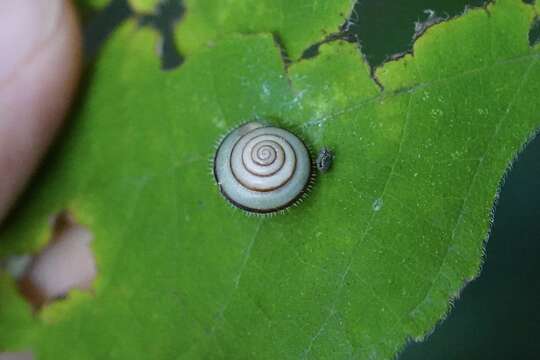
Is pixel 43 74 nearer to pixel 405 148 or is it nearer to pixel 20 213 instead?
pixel 20 213

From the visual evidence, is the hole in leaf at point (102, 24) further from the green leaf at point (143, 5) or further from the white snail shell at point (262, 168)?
the white snail shell at point (262, 168)

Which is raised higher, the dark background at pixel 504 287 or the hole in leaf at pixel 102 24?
the hole in leaf at pixel 102 24

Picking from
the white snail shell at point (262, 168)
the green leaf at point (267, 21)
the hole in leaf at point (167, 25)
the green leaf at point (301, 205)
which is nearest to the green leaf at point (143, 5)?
the hole in leaf at point (167, 25)

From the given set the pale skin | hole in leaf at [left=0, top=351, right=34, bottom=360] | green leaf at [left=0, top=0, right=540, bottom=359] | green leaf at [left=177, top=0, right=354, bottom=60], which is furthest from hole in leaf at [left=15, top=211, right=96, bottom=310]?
green leaf at [left=177, top=0, right=354, bottom=60]

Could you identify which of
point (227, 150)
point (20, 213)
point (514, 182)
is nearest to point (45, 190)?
point (20, 213)

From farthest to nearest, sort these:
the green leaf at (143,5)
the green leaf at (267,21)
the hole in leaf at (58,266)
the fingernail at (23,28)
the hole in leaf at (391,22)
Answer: the fingernail at (23,28) → the green leaf at (143,5) → the hole in leaf at (58,266) → the green leaf at (267,21) → the hole in leaf at (391,22)

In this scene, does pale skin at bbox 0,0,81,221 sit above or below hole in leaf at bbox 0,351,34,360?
above

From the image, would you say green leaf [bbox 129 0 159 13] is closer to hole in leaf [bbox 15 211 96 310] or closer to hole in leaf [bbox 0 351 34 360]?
hole in leaf [bbox 15 211 96 310]

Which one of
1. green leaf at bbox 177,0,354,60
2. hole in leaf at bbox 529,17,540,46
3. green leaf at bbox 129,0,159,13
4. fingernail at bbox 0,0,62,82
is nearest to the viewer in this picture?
hole in leaf at bbox 529,17,540,46
